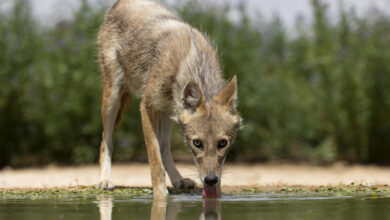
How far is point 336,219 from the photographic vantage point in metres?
5.39

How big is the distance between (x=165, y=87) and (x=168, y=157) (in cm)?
146

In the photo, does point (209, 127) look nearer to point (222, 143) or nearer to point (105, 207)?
point (222, 143)

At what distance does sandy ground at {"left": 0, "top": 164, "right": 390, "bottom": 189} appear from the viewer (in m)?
11.4

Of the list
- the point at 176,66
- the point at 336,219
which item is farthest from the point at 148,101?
the point at 336,219

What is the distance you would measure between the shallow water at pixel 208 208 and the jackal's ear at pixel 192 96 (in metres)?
1.02

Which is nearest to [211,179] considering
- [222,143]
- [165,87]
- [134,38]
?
[222,143]

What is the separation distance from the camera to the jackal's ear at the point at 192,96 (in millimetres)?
7554

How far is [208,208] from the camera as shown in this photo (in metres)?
6.45

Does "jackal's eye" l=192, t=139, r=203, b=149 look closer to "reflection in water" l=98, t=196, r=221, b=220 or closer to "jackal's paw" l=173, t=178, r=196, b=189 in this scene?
"reflection in water" l=98, t=196, r=221, b=220

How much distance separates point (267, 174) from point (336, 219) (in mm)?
7634

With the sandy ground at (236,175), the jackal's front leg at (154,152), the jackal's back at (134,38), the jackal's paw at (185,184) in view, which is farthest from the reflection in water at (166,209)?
the sandy ground at (236,175)

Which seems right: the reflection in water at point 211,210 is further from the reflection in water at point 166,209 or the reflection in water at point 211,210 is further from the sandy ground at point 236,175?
the sandy ground at point 236,175

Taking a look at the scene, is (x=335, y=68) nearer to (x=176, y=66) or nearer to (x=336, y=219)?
(x=176, y=66)

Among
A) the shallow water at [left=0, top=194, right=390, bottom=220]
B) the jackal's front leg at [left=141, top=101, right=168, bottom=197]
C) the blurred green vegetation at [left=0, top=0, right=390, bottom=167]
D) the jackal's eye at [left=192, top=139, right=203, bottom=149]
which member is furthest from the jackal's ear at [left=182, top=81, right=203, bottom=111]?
the blurred green vegetation at [left=0, top=0, right=390, bottom=167]
